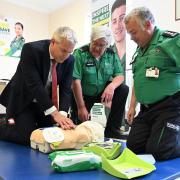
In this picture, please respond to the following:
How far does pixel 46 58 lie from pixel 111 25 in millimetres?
2111

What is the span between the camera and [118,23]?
138 inches

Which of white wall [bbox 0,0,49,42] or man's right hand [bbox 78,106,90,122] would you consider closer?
man's right hand [bbox 78,106,90,122]

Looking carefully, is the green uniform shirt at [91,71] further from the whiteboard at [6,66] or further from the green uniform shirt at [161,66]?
the whiteboard at [6,66]

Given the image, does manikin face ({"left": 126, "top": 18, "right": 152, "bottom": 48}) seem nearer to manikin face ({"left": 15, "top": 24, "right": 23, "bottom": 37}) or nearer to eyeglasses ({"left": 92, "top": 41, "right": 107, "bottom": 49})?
eyeglasses ({"left": 92, "top": 41, "right": 107, "bottom": 49})

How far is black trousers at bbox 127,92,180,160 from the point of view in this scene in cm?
148

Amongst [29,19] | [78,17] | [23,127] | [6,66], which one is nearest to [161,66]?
[23,127]

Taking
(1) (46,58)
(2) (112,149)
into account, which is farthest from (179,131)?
(1) (46,58)

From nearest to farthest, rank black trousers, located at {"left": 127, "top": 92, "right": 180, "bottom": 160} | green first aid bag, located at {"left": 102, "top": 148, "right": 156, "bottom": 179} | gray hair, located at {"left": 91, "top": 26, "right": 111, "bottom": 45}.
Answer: green first aid bag, located at {"left": 102, "top": 148, "right": 156, "bottom": 179}
black trousers, located at {"left": 127, "top": 92, "right": 180, "bottom": 160}
gray hair, located at {"left": 91, "top": 26, "right": 111, "bottom": 45}

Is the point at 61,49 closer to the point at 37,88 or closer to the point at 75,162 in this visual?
the point at 37,88

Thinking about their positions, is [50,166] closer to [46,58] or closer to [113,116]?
[46,58]

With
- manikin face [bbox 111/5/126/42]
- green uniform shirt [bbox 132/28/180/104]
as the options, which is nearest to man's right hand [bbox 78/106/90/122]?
green uniform shirt [bbox 132/28/180/104]

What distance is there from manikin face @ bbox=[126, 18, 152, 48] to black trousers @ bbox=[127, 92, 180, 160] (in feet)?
1.23

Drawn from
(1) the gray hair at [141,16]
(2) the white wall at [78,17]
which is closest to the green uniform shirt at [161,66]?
(1) the gray hair at [141,16]

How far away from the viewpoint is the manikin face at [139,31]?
163cm
